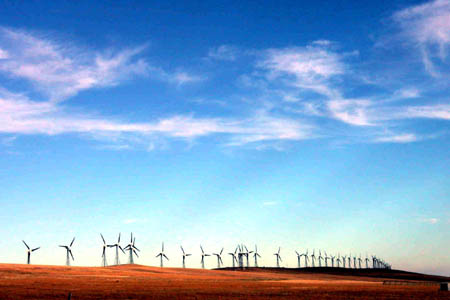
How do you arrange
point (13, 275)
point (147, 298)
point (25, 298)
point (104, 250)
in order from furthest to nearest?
1. point (104, 250)
2. point (13, 275)
3. point (147, 298)
4. point (25, 298)

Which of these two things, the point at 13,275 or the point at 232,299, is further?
the point at 13,275

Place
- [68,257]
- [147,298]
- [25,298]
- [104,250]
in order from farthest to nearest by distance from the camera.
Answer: [104,250] → [68,257] → [147,298] → [25,298]

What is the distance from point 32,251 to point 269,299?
149514mm

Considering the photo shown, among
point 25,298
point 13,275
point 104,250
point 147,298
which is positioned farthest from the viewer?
point 104,250

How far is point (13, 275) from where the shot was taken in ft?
352

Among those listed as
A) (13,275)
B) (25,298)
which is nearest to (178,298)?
(25,298)

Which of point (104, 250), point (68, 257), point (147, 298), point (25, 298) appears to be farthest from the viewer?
point (104, 250)

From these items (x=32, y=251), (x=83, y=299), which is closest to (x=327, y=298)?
(x=83, y=299)

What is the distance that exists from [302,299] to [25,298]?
28.9m

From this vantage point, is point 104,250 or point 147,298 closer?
point 147,298

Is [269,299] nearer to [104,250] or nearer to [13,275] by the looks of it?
[13,275]

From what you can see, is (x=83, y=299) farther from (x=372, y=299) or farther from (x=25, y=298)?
(x=372, y=299)

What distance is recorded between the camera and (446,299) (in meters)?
59.6

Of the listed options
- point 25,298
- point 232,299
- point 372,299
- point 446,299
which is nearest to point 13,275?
point 25,298
